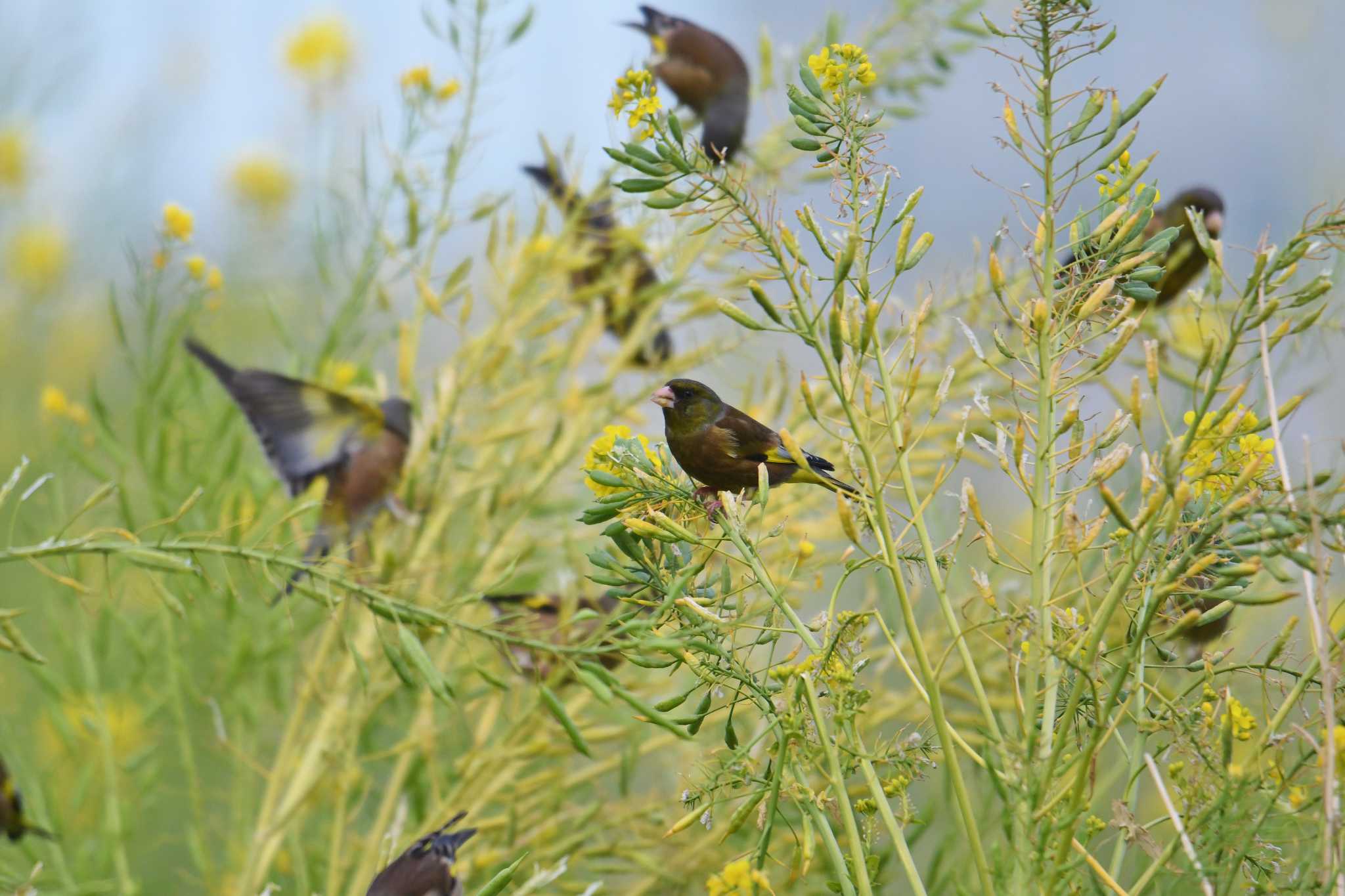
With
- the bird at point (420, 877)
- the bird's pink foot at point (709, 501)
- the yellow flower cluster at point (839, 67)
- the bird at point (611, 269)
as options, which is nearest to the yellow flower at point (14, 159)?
the bird at point (611, 269)

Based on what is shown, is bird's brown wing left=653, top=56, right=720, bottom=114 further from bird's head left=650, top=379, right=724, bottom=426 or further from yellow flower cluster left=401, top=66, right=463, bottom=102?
bird's head left=650, top=379, right=724, bottom=426

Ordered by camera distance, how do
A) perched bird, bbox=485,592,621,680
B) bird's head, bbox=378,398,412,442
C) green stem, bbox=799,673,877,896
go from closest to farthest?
green stem, bbox=799,673,877,896 < perched bird, bbox=485,592,621,680 < bird's head, bbox=378,398,412,442

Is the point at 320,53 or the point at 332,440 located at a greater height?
the point at 320,53

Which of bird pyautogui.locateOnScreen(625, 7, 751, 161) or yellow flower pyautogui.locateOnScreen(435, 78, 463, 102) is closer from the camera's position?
yellow flower pyautogui.locateOnScreen(435, 78, 463, 102)

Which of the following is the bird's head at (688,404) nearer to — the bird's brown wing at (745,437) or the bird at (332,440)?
the bird's brown wing at (745,437)

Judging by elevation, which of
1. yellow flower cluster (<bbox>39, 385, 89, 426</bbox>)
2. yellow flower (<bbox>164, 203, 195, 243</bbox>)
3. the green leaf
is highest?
yellow flower (<bbox>164, 203, 195, 243</bbox>)

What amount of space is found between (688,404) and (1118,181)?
332mm

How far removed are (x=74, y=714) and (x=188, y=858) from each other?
69 cm

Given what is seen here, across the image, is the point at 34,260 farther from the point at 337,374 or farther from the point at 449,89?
the point at 449,89

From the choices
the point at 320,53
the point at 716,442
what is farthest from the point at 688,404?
the point at 320,53

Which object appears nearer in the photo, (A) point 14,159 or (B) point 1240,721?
(B) point 1240,721

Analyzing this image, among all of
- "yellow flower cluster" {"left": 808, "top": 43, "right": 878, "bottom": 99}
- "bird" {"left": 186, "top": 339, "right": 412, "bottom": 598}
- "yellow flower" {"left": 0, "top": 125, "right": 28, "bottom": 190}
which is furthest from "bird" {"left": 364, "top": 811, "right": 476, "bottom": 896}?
"yellow flower" {"left": 0, "top": 125, "right": 28, "bottom": 190}

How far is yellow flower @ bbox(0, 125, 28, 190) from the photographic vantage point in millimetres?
2338

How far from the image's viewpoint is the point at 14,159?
2361 millimetres
